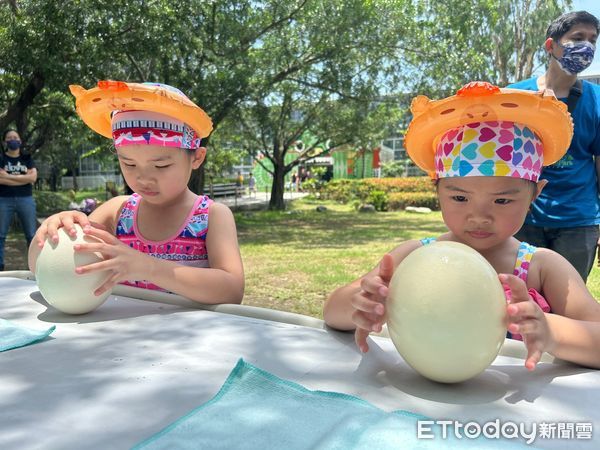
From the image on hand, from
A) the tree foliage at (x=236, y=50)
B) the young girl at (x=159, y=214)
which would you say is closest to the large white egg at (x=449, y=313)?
the young girl at (x=159, y=214)

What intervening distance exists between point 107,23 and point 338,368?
8.12 m

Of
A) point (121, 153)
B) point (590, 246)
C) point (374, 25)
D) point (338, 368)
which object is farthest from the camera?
point (374, 25)

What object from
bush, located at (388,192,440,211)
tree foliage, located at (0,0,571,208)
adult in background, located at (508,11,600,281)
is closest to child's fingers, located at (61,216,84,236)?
adult in background, located at (508,11,600,281)

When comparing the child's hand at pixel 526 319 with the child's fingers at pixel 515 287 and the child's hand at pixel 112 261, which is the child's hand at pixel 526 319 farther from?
the child's hand at pixel 112 261

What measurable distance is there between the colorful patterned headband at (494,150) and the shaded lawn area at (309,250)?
11.0 ft

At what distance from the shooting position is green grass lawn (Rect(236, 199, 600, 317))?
5.39 m

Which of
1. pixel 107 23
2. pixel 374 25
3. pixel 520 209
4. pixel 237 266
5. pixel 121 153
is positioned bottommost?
pixel 237 266

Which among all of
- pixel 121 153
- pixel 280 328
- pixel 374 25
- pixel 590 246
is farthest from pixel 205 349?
pixel 374 25

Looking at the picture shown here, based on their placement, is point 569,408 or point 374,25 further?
point 374,25

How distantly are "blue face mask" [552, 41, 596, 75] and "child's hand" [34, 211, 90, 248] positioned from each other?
215cm

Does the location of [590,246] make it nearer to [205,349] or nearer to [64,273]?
[205,349]

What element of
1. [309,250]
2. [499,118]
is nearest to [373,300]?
[499,118]

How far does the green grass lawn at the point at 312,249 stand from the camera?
5.39 m

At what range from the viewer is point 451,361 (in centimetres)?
93
